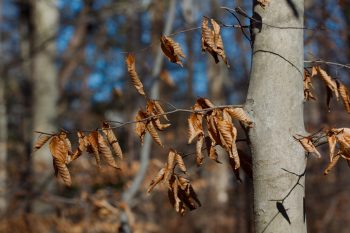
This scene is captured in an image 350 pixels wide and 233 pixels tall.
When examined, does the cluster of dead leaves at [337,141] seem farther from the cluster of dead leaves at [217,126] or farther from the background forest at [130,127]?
the background forest at [130,127]

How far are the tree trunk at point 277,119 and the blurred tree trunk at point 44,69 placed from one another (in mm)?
8582

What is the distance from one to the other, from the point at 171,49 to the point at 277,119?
509mm

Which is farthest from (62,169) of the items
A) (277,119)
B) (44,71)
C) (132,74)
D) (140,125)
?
(44,71)

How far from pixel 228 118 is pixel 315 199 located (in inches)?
385

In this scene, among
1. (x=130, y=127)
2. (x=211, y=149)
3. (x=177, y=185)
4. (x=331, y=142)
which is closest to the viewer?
(x=331, y=142)

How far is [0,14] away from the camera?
21.3 m

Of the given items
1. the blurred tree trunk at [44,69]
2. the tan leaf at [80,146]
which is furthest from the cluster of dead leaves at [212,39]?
the blurred tree trunk at [44,69]

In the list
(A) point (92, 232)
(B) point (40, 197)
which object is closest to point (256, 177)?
(B) point (40, 197)

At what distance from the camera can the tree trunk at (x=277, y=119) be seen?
2383 millimetres

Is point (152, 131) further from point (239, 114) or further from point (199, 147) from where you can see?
point (239, 114)

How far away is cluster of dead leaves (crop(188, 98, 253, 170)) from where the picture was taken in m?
2.29

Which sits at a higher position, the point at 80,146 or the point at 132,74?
the point at 132,74

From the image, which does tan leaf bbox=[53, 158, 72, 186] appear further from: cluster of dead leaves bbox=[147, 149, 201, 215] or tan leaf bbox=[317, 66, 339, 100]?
tan leaf bbox=[317, 66, 339, 100]

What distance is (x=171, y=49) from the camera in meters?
2.52
